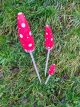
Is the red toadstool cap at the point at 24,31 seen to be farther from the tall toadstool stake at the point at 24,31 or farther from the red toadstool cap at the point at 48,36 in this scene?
the red toadstool cap at the point at 48,36

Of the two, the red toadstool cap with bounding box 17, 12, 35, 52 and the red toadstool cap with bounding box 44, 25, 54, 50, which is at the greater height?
the red toadstool cap with bounding box 17, 12, 35, 52

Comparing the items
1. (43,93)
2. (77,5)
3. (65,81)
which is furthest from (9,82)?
(77,5)

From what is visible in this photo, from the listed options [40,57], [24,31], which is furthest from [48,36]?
[40,57]

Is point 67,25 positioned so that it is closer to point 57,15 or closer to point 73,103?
point 57,15

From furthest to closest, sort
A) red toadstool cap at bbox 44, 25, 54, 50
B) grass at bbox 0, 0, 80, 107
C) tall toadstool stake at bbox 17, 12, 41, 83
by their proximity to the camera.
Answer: grass at bbox 0, 0, 80, 107 < red toadstool cap at bbox 44, 25, 54, 50 < tall toadstool stake at bbox 17, 12, 41, 83

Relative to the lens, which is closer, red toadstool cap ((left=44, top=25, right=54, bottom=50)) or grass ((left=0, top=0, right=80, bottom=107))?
red toadstool cap ((left=44, top=25, right=54, bottom=50))

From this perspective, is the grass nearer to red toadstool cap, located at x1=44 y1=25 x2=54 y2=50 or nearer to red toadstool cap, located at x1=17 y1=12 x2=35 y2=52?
red toadstool cap, located at x1=44 y1=25 x2=54 y2=50

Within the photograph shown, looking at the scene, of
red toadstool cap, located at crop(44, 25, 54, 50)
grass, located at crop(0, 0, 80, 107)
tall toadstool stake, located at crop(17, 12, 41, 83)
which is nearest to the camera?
tall toadstool stake, located at crop(17, 12, 41, 83)

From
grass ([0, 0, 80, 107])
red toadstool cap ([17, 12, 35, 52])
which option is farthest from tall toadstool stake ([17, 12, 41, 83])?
grass ([0, 0, 80, 107])

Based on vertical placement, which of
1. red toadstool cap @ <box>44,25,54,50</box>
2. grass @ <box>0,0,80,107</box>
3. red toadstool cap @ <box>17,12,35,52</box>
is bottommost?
grass @ <box>0,0,80,107</box>

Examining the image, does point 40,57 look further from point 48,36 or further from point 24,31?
point 24,31
